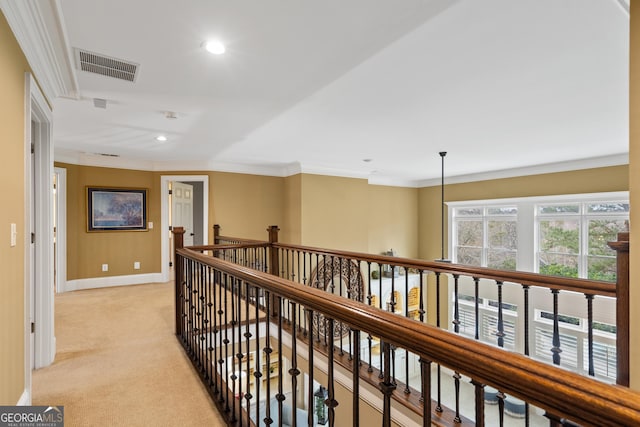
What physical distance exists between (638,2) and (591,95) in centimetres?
198

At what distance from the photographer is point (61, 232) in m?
5.13

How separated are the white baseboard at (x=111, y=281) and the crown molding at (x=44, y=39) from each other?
3.95 m

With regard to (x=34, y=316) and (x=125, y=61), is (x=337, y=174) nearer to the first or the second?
(x=125, y=61)

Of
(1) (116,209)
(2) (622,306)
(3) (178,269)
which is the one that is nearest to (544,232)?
(2) (622,306)

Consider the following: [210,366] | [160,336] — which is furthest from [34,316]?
[210,366]

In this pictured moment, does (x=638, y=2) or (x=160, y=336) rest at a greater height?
(x=638, y=2)

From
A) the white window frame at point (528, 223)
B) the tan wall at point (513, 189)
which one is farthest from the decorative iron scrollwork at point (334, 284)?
the white window frame at point (528, 223)

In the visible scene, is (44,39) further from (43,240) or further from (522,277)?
(522,277)

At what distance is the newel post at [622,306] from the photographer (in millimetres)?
1435

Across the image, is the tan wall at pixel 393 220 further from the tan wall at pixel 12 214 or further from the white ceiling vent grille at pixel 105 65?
the tan wall at pixel 12 214

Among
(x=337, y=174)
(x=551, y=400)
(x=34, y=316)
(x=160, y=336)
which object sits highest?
(x=337, y=174)

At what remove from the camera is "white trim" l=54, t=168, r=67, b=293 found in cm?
510

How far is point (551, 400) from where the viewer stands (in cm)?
52

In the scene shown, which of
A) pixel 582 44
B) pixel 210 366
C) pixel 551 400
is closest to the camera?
pixel 551 400
